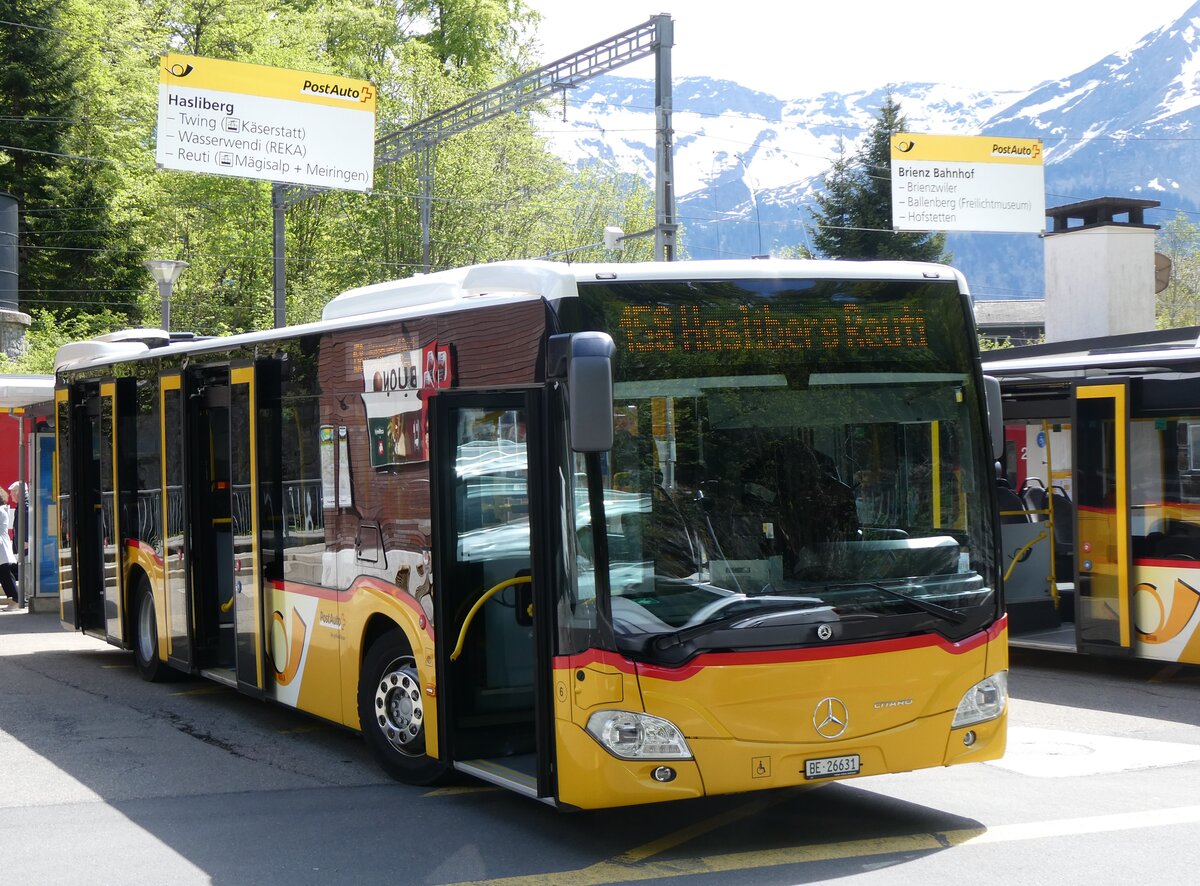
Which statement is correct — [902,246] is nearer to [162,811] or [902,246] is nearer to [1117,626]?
[1117,626]

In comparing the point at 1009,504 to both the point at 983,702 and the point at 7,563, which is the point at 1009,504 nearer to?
the point at 983,702

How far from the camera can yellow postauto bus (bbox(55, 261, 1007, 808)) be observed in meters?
6.29

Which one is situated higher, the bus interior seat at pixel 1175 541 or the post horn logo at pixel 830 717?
the bus interior seat at pixel 1175 541

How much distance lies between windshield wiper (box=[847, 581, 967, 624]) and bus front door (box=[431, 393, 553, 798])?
167 cm

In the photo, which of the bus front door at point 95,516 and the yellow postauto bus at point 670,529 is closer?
the yellow postauto bus at point 670,529

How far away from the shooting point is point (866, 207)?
51250mm

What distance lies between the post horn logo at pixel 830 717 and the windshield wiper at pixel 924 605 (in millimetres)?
532

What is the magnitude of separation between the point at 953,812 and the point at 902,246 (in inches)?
1743

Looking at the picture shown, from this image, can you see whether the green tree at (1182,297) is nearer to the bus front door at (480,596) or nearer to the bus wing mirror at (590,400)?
the bus front door at (480,596)

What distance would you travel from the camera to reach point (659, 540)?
6.30 m

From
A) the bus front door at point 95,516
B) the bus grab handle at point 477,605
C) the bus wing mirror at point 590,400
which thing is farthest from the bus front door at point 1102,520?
the bus front door at point 95,516

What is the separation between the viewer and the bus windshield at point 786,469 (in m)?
6.32

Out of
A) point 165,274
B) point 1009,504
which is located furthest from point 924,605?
point 165,274

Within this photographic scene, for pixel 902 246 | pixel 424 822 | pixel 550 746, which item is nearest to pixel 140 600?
pixel 424 822
